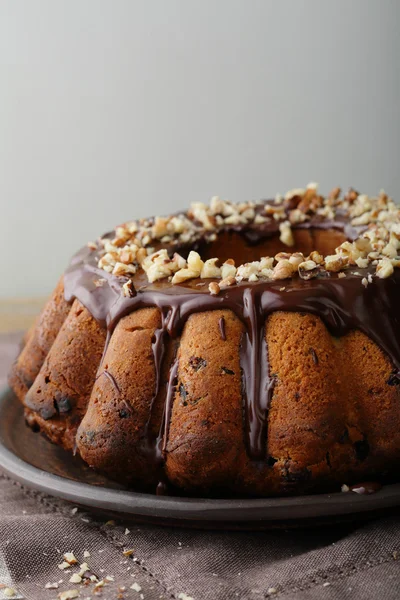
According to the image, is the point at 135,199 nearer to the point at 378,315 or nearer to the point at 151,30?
the point at 151,30

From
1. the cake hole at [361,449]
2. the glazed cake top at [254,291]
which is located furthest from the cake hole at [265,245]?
the cake hole at [361,449]

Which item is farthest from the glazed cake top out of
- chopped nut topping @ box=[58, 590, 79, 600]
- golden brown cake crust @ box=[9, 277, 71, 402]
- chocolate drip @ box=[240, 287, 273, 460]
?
chopped nut topping @ box=[58, 590, 79, 600]

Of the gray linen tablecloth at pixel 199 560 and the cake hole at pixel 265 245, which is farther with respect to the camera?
the cake hole at pixel 265 245

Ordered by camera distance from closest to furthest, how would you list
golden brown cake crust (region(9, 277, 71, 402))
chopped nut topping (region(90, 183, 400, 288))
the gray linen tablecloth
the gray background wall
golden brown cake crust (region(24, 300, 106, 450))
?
1. the gray linen tablecloth
2. chopped nut topping (region(90, 183, 400, 288))
3. golden brown cake crust (region(24, 300, 106, 450))
4. golden brown cake crust (region(9, 277, 71, 402))
5. the gray background wall

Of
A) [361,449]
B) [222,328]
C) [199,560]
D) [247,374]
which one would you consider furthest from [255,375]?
[199,560]

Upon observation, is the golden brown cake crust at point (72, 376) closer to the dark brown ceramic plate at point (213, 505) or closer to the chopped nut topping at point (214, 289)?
the dark brown ceramic plate at point (213, 505)

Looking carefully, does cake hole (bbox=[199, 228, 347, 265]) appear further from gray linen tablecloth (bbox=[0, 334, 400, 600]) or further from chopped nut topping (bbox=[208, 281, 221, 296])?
gray linen tablecloth (bbox=[0, 334, 400, 600])
